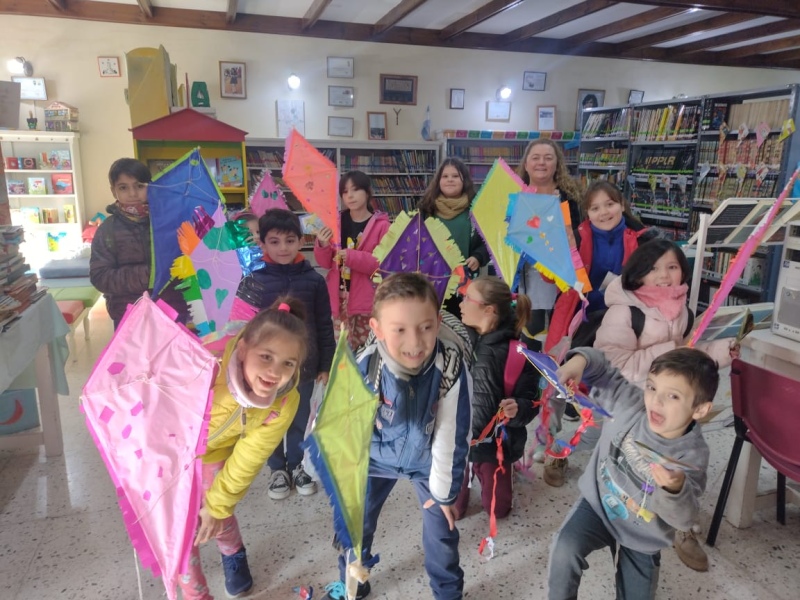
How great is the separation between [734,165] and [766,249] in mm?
1016

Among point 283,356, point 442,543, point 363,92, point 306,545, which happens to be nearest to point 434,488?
point 442,543

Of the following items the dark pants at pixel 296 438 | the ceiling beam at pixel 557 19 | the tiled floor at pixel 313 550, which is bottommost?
the tiled floor at pixel 313 550

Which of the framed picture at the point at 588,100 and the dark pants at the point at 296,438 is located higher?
the framed picture at the point at 588,100

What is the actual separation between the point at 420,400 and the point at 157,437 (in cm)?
63

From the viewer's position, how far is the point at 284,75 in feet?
21.7

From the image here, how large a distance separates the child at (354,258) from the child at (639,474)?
1193 millimetres

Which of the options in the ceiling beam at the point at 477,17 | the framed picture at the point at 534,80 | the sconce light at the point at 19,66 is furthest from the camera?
the framed picture at the point at 534,80

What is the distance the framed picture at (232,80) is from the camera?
6.40 metres

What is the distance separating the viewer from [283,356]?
4.78ft

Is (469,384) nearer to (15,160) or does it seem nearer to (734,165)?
(734,165)

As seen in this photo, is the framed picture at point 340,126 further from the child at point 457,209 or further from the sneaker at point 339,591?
the sneaker at point 339,591

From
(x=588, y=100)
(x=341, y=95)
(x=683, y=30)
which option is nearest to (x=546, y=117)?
(x=588, y=100)

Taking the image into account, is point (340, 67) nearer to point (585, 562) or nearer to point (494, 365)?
point (494, 365)

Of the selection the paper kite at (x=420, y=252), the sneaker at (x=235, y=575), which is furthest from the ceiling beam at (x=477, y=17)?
the sneaker at (x=235, y=575)
